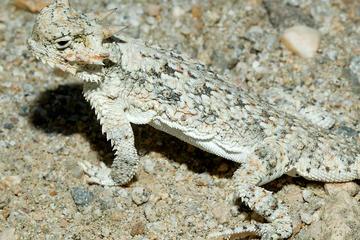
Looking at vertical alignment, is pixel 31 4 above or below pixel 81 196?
above

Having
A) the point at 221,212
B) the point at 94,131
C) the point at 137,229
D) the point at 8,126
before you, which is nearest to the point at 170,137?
the point at 94,131

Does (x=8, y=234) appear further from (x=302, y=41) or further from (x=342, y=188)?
(x=302, y=41)

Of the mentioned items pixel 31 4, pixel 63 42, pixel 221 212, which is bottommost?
pixel 221 212

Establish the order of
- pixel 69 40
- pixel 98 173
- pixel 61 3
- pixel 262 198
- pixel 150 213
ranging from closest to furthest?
pixel 69 40, pixel 262 198, pixel 61 3, pixel 150 213, pixel 98 173

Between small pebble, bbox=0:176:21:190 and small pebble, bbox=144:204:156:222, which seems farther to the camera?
small pebble, bbox=0:176:21:190

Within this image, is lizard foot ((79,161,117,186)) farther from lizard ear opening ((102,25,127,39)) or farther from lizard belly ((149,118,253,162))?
lizard ear opening ((102,25,127,39))

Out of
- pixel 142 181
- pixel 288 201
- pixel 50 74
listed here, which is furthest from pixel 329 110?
pixel 50 74

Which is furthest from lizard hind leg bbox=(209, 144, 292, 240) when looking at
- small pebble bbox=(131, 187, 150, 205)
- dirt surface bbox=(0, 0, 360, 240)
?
small pebble bbox=(131, 187, 150, 205)

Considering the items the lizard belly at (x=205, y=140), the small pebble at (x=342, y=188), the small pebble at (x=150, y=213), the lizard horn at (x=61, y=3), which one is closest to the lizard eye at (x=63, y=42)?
the lizard horn at (x=61, y=3)
